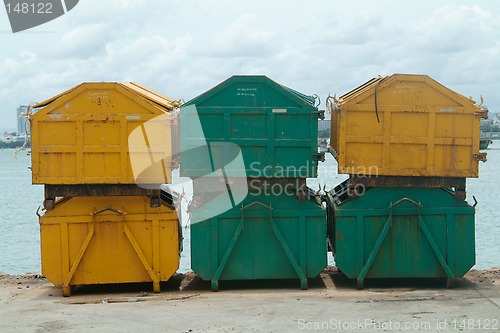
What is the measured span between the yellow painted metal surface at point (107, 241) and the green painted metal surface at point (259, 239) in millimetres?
460

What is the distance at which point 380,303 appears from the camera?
10055 mm

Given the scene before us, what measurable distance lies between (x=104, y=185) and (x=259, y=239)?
2486mm

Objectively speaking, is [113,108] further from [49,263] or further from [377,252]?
[377,252]

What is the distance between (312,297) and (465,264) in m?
2.54

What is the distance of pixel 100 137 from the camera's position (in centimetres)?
1071

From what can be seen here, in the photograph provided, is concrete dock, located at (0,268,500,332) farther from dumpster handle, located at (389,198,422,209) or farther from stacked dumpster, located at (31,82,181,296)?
dumpster handle, located at (389,198,422,209)

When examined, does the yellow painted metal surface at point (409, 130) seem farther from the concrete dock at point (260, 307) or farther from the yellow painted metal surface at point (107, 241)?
the yellow painted metal surface at point (107, 241)

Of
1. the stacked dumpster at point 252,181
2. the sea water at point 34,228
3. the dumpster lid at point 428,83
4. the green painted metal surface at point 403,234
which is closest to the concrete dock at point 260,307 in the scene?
the green painted metal surface at point 403,234

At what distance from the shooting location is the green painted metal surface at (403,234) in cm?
1116

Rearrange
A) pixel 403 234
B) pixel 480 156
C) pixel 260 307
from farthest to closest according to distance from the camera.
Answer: pixel 403 234 < pixel 480 156 < pixel 260 307

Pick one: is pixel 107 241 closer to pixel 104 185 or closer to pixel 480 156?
pixel 104 185

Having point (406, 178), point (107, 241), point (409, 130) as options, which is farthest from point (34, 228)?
point (409, 130)

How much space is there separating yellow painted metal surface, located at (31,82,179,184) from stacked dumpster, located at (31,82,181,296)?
15 millimetres

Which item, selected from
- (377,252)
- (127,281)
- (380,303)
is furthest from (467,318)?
(127,281)
